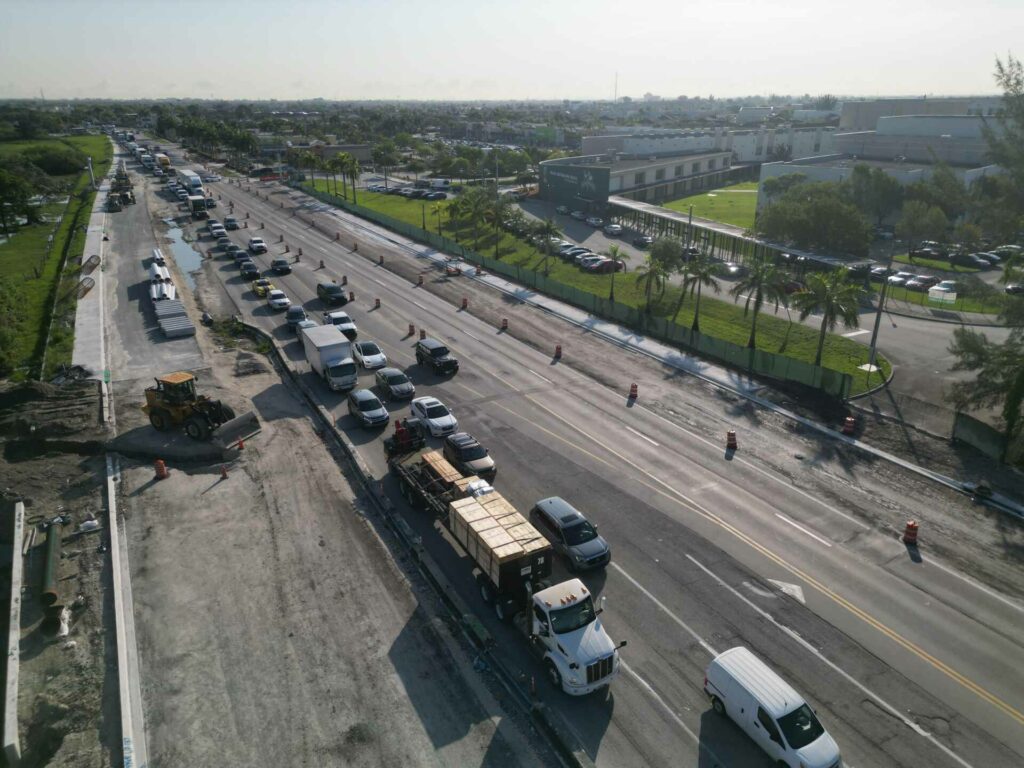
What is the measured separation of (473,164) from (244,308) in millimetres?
101523

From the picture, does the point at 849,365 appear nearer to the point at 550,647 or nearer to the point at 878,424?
the point at 878,424

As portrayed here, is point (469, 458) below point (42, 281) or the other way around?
the other way around

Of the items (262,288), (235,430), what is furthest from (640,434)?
(262,288)

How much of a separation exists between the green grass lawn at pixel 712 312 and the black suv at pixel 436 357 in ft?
67.4

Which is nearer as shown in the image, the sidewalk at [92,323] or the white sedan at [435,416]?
the white sedan at [435,416]

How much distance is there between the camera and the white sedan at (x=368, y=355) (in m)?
42.9

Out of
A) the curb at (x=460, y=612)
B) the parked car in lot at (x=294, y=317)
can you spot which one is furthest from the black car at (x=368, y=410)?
the parked car in lot at (x=294, y=317)

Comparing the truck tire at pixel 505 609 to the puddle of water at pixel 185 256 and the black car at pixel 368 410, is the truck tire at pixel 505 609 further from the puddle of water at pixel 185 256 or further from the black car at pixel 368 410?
the puddle of water at pixel 185 256

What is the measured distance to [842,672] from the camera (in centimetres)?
1978

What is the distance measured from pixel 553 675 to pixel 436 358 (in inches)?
1042

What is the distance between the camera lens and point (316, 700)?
1850 cm

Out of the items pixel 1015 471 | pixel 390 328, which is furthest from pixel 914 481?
pixel 390 328

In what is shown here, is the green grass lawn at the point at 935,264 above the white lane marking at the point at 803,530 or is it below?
above

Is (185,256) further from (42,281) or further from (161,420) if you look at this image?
(161,420)
